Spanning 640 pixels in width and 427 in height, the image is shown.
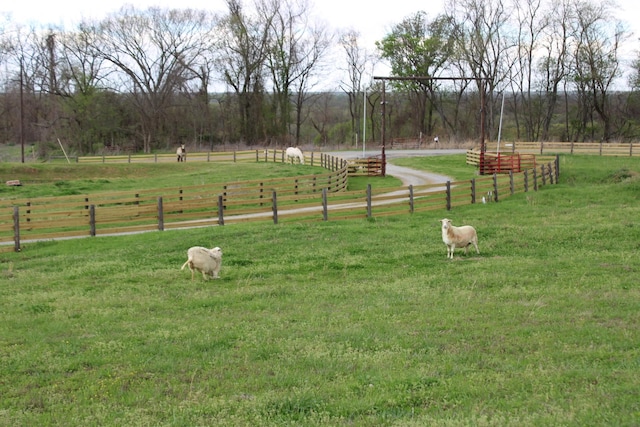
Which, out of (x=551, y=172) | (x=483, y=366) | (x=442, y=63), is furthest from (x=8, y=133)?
(x=483, y=366)

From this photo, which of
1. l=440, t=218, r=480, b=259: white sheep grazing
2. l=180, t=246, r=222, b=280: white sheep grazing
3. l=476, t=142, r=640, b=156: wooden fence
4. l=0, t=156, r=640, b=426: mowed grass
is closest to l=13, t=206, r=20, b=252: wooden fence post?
l=0, t=156, r=640, b=426: mowed grass

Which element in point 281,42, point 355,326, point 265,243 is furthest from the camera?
point 281,42

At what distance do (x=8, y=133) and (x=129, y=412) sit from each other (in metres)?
80.2

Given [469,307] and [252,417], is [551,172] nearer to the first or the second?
[469,307]

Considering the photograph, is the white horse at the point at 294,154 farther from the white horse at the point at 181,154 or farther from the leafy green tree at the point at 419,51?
the leafy green tree at the point at 419,51

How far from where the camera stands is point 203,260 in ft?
41.1

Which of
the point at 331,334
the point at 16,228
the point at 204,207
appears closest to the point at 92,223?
the point at 16,228

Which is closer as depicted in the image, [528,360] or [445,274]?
[528,360]

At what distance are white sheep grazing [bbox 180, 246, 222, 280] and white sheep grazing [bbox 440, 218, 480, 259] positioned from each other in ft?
16.8

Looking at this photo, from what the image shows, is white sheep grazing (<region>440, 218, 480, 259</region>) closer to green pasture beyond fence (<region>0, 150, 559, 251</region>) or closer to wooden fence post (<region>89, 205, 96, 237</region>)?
green pasture beyond fence (<region>0, 150, 559, 251</region>)

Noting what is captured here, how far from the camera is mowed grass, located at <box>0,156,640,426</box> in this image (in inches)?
236

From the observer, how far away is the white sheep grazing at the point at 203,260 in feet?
40.9

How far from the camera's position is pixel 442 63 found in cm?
7569

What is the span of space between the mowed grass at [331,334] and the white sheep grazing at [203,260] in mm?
362
